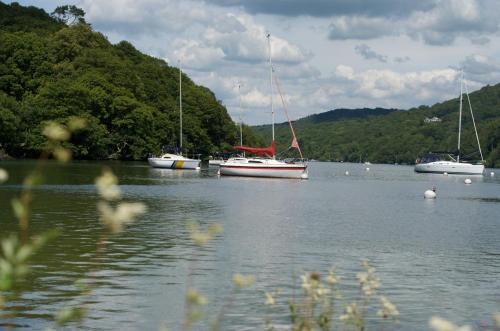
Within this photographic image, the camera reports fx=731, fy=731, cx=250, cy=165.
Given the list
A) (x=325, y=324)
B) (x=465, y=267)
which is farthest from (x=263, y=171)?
(x=325, y=324)

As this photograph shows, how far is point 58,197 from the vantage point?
4550 centimetres

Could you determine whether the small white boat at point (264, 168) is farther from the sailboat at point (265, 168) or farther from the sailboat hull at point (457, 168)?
the sailboat hull at point (457, 168)

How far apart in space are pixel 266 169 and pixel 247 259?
65.3m

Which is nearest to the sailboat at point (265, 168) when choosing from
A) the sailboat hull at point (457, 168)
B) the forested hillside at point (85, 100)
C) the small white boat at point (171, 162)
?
the small white boat at point (171, 162)

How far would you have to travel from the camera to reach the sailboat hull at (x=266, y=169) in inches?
3440

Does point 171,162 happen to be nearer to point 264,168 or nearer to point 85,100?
point 85,100

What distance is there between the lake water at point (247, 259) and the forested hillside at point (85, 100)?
67.5 meters

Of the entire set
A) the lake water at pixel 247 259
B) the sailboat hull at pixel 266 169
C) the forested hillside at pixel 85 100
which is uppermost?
the forested hillside at pixel 85 100

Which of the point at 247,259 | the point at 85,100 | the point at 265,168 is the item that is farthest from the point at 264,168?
the point at 247,259

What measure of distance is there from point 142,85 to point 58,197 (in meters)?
106

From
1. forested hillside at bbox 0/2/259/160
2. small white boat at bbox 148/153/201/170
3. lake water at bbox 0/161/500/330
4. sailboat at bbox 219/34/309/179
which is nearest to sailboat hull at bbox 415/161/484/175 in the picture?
forested hillside at bbox 0/2/259/160

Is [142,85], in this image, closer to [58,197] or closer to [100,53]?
[100,53]

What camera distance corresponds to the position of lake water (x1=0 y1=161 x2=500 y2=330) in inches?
603

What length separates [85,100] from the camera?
124188 millimetres
